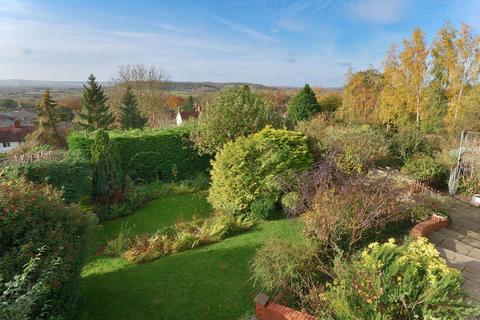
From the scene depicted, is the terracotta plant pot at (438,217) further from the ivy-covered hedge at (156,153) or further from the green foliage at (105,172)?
the green foliage at (105,172)

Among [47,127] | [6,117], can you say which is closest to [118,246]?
[47,127]

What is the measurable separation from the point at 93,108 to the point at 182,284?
26850 millimetres

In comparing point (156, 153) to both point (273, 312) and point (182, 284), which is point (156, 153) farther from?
point (273, 312)

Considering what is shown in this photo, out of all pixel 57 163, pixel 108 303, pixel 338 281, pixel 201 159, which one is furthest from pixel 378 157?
pixel 57 163

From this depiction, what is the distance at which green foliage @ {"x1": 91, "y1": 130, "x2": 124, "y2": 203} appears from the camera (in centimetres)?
970

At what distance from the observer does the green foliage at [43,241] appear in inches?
150

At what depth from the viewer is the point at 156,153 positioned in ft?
40.0

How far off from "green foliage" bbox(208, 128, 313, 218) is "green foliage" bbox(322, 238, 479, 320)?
4.55 m

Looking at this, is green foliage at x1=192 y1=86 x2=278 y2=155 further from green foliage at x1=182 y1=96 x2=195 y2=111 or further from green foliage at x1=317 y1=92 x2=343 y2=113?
green foliage at x1=182 y1=96 x2=195 y2=111

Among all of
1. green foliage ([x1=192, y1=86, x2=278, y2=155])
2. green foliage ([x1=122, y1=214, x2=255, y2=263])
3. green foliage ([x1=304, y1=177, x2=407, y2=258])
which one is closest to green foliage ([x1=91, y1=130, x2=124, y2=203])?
green foliage ([x1=122, y1=214, x2=255, y2=263])

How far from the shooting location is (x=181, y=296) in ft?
17.2

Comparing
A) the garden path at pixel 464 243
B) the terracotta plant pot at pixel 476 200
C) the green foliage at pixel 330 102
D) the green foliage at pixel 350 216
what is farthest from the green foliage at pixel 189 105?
the green foliage at pixel 350 216

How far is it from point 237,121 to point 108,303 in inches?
314

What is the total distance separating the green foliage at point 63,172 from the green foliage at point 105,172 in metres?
0.27
